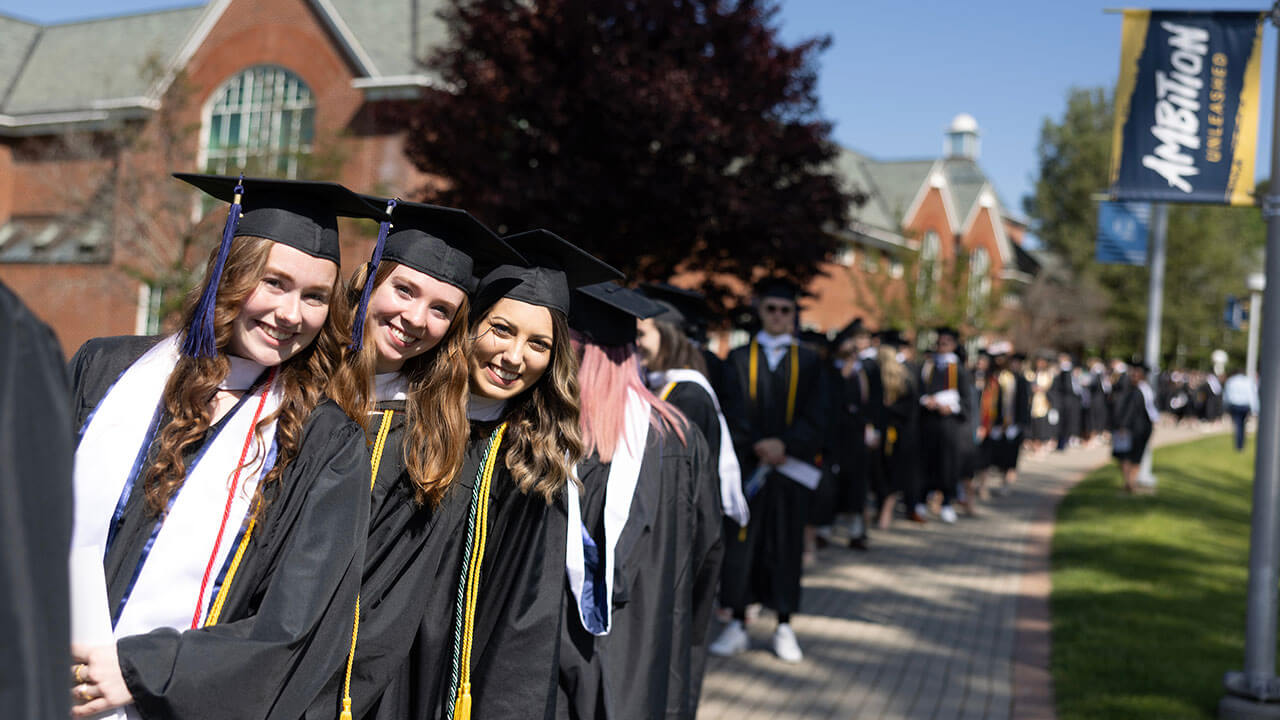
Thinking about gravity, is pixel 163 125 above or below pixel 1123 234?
above

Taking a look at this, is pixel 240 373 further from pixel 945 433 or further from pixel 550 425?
pixel 945 433

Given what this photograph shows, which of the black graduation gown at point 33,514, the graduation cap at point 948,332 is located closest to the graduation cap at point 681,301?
the black graduation gown at point 33,514

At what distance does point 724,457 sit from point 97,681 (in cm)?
364

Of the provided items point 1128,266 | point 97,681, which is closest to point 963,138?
point 1128,266

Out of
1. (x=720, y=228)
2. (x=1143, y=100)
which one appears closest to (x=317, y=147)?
(x=720, y=228)

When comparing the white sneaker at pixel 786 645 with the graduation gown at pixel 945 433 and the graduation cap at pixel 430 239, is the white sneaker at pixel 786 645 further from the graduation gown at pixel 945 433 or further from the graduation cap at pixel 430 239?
the graduation gown at pixel 945 433

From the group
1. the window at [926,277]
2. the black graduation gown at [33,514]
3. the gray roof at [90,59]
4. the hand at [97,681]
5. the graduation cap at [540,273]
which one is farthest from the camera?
the gray roof at [90,59]

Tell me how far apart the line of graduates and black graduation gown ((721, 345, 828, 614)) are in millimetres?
3162

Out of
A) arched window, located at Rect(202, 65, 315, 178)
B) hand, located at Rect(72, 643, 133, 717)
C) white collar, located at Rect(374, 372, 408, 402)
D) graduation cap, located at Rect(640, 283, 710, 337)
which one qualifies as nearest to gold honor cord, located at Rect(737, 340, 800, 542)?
graduation cap, located at Rect(640, 283, 710, 337)

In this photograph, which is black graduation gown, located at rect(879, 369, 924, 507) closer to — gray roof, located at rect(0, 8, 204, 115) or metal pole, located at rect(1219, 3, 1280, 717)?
metal pole, located at rect(1219, 3, 1280, 717)

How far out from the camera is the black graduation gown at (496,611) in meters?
2.62

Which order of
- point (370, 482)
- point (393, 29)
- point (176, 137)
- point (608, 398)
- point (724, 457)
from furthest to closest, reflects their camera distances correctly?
point (393, 29) → point (176, 137) → point (724, 457) → point (608, 398) → point (370, 482)

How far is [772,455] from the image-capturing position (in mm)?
6797

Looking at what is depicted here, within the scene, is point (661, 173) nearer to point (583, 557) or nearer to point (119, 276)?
point (583, 557)
